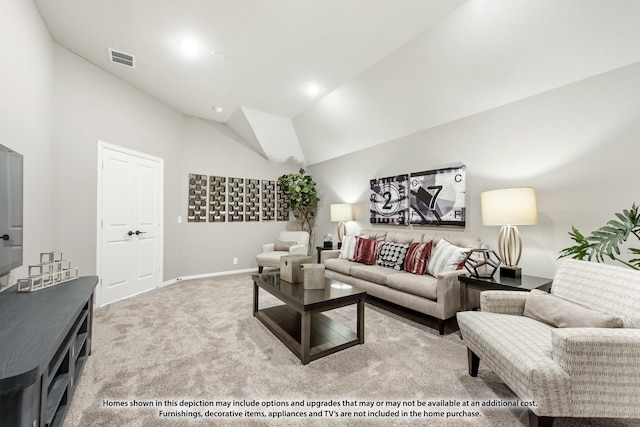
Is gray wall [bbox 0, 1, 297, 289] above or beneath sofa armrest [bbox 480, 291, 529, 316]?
above

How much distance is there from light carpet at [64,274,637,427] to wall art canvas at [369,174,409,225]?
1665mm

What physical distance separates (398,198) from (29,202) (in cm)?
412

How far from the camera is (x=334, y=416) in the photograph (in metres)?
1.50

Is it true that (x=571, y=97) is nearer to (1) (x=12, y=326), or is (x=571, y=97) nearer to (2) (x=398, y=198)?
(2) (x=398, y=198)

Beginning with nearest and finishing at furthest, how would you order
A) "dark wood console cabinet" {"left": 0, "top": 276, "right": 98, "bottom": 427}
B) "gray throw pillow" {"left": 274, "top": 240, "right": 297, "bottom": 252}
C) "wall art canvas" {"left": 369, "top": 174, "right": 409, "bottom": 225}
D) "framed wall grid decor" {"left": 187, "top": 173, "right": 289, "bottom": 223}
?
1. "dark wood console cabinet" {"left": 0, "top": 276, "right": 98, "bottom": 427}
2. "wall art canvas" {"left": 369, "top": 174, "right": 409, "bottom": 225}
3. "framed wall grid decor" {"left": 187, "top": 173, "right": 289, "bottom": 223}
4. "gray throw pillow" {"left": 274, "top": 240, "right": 297, "bottom": 252}

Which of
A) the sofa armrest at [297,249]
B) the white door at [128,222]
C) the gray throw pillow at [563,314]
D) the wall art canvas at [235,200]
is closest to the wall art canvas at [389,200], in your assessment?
the sofa armrest at [297,249]

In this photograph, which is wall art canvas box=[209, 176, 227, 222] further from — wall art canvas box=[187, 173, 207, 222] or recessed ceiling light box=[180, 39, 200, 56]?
recessed ceiling light box=[180, 39, 200, 56]

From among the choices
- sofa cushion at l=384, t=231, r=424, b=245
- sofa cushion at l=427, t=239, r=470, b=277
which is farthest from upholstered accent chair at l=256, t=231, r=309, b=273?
sofa cushion at l=427, t=239, r=470, b=277

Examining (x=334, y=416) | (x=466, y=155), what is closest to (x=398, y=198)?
(x=466, y=155)

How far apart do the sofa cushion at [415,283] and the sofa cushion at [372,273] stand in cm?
9

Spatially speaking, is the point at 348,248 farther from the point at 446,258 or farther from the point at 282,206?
the point at 282,206

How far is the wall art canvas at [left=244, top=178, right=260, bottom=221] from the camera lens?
5.41 meters

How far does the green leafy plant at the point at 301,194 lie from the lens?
550 centimetres

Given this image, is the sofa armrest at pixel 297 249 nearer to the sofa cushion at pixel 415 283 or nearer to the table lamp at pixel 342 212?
the table lamp at pixel 342 212
